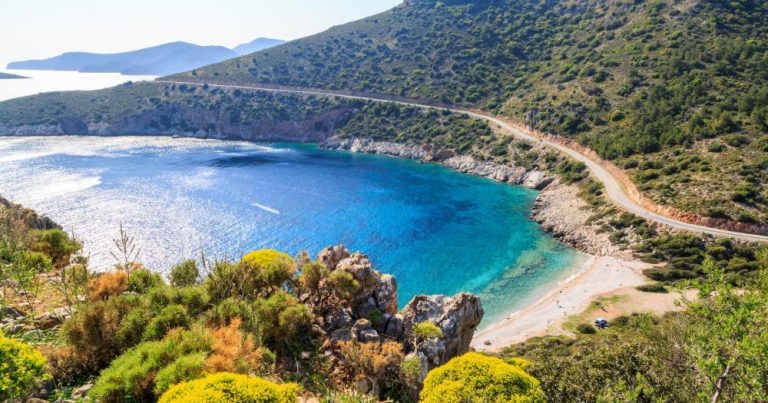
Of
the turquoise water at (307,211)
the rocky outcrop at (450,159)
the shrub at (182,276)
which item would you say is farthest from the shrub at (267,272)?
the rocky outcrop at (450,159)

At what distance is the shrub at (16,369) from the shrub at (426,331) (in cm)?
1699

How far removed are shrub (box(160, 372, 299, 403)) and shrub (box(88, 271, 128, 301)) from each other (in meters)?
9.98

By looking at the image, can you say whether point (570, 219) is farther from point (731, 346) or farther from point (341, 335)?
point (341, 335)

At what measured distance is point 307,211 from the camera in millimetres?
78625

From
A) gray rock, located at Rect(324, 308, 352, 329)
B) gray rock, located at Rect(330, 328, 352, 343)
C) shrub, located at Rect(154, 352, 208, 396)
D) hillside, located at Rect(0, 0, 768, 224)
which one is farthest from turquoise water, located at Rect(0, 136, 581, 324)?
shrub, located at Rect(154, 352, 208, 396)

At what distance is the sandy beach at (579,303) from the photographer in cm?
4344

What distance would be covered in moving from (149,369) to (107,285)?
882 centimetres

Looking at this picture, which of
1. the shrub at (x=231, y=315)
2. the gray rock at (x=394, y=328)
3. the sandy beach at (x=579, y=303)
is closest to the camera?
the shrub at (x=231, y=315)

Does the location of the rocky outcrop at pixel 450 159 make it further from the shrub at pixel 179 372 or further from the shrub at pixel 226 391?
the shrub at pixel 179 372

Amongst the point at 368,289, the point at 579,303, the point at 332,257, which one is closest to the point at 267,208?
the point at 332,257

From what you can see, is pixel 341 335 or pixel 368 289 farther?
pixel 368 289

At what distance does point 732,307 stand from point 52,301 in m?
29.4

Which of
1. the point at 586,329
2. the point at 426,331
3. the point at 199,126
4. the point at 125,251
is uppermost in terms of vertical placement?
the point at 199,126

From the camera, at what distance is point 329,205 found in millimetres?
82938
